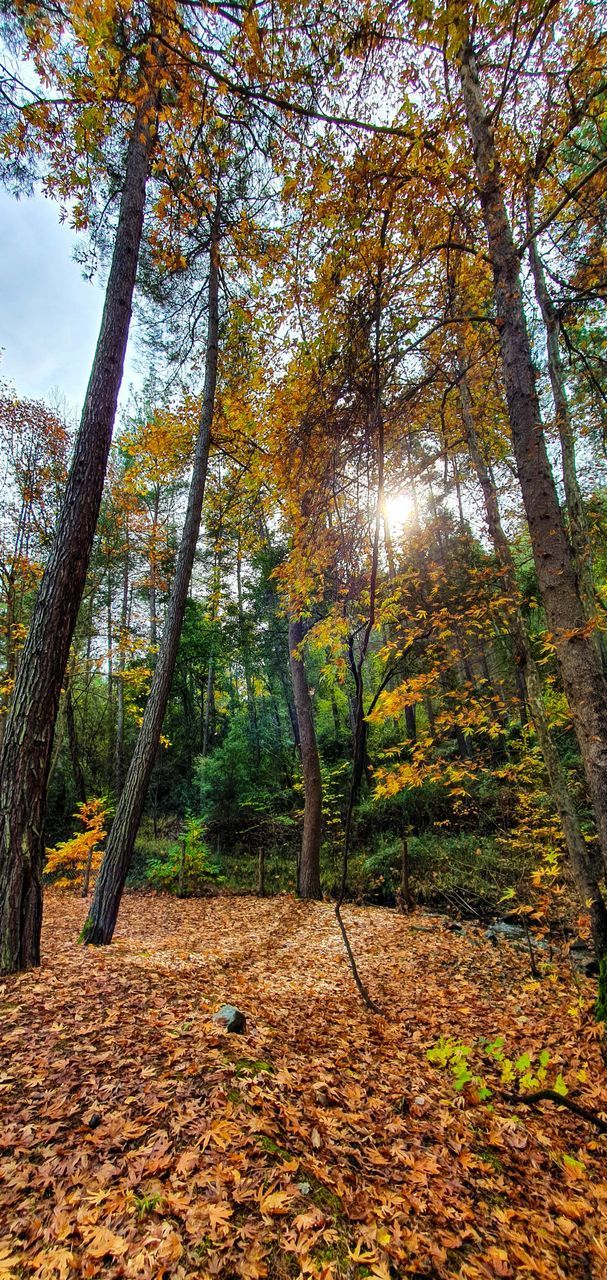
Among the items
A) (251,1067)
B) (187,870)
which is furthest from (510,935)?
(187,870)

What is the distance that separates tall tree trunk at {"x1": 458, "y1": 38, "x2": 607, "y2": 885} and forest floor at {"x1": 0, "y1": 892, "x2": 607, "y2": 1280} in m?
1.64

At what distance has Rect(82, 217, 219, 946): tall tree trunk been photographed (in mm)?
5312

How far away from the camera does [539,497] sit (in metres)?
3.01

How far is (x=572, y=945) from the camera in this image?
4777 millimetres

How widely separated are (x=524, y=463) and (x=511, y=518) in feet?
A: 21.5

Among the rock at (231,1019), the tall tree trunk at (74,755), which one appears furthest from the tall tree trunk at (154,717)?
the tall tree trunk at (74,755)

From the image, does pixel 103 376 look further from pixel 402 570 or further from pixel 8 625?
pixel 8 625

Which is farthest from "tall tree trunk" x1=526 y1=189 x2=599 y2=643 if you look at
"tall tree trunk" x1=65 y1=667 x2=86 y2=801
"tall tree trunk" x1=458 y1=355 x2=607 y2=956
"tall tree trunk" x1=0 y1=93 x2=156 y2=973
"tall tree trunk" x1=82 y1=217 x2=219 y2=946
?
"tall tree trunk" x1=65 y1=667 x2=86 y2=801

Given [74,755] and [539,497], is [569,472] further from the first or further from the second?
[74,755]

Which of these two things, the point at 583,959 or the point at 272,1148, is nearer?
the point at 272,1148

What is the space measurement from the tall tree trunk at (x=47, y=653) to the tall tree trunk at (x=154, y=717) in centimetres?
175

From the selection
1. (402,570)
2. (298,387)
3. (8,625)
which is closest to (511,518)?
(402,570)

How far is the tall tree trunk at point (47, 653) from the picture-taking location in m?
3.45

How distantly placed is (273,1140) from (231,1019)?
38.6 inches
